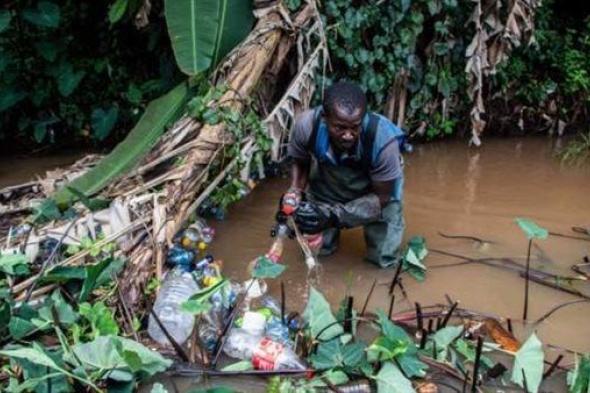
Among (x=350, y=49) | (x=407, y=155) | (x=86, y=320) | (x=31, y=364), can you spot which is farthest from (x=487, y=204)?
(x=31, y=364)

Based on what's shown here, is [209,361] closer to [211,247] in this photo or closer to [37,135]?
[211,247]

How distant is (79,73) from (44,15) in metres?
0.58

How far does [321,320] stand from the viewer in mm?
3229

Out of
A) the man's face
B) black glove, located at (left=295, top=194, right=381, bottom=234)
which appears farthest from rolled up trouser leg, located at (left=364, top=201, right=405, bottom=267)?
the man's face

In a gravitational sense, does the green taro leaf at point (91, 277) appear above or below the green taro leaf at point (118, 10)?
below

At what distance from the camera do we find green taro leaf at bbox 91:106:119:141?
5.95 meters

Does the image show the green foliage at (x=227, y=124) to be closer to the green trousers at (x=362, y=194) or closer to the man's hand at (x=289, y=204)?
the green trousers at (x=362, y=194)

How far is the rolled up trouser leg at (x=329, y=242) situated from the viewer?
4305 millimetres

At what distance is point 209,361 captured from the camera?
3205mm

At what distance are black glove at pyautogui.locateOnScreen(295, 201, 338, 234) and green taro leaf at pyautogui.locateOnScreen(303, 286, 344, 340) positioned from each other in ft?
2.14

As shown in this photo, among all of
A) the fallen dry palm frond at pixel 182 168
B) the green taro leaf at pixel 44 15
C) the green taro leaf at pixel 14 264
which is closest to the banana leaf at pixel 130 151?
the fallen dry palm frond at pixel 182 168

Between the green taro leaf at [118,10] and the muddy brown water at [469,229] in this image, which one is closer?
the muddy brown water at [469,229]

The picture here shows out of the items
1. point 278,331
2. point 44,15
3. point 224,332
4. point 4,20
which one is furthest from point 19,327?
point 44,15

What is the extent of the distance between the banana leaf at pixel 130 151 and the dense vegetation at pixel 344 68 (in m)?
1.15
